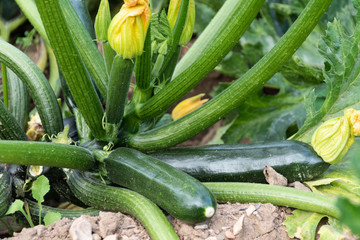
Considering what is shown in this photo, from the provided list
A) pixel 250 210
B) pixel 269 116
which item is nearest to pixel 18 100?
pixel 250 210

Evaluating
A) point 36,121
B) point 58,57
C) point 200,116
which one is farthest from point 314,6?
point 36,121

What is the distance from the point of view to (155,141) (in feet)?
5.90

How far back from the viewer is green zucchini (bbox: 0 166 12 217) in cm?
164

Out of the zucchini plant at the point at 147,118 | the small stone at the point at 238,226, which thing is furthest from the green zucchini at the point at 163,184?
the small stone at the point at 238,226

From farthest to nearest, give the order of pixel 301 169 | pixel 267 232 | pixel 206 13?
pixel 206 13 < pixel 301 169 < pixel 267 232

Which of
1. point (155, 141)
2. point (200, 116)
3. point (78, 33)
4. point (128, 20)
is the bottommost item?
point (155, 141)

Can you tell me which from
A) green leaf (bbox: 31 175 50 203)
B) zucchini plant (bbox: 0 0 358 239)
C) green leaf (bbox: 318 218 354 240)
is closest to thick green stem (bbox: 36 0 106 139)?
zucchini plant (bbox: 0 0 358 239)

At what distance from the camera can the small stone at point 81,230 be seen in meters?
1.41

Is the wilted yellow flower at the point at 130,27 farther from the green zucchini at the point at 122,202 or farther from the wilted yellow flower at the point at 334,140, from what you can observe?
the wilted yellow flower at the point at 334,140

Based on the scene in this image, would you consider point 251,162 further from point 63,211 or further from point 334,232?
point 63,211

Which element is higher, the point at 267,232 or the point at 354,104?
the point at 354,104

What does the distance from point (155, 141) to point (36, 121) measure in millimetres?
626

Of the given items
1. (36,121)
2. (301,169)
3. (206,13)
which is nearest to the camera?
(301,169)

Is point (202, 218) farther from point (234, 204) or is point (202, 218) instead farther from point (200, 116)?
point (200, 116)
